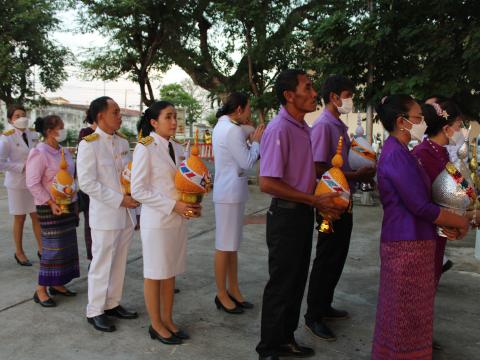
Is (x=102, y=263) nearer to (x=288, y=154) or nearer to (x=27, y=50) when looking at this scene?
(x=288, y=154)

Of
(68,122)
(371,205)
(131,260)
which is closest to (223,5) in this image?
(371,205)

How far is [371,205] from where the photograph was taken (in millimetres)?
8523

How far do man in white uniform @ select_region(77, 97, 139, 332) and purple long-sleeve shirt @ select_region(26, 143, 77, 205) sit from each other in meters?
0.73

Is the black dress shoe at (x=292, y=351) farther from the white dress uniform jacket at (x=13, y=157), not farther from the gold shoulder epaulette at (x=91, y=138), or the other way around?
the white dress uniform jacket at (x=13, y=157)

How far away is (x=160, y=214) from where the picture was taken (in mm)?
3000

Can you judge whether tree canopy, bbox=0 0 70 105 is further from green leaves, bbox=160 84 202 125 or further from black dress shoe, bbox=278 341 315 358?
green leaves, bbox=160 84 202 125

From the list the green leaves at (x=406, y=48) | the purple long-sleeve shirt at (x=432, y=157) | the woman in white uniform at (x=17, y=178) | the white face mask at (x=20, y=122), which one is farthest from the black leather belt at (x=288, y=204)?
the green leaves at (x=406, y=48)

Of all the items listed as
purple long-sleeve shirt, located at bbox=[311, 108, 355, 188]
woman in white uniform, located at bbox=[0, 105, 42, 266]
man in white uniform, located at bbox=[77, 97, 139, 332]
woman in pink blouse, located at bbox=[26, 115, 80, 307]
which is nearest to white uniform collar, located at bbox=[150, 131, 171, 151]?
man in white uniform, located at bbox=[77, 97, 139, 332]

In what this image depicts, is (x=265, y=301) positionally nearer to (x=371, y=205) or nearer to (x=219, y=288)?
(x=219, y=288)

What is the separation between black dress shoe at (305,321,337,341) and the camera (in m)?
3.19

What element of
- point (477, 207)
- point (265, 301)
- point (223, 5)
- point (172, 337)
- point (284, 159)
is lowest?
point (172, 337)

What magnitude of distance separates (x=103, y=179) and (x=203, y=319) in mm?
1295

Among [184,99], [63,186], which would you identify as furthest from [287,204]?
[184,99]

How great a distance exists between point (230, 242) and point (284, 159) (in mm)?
1165
